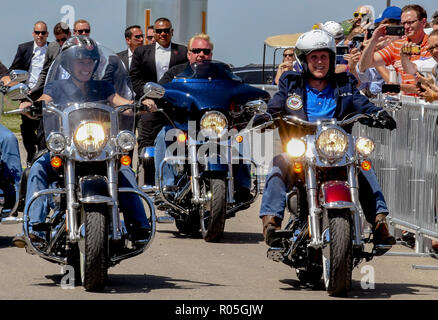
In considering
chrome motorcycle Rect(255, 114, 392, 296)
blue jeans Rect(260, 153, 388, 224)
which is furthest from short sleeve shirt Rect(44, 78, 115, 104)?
blue jeans Rect(260, 153, 388, 224)

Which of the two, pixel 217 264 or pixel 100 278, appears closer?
pixel 100 278

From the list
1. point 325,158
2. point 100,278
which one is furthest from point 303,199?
point 100,278

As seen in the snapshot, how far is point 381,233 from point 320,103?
107 centimetres

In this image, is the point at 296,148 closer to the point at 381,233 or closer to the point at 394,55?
the point at 381,233

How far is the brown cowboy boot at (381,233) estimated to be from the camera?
28.7 ft

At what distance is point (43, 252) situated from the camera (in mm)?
8672

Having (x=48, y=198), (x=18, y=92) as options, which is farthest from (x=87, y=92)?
(x=48, y=198)

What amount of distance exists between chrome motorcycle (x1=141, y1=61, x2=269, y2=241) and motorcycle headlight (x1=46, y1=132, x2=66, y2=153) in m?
3.01

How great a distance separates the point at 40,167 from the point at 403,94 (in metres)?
5.16

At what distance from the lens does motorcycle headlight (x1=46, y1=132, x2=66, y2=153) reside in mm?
8555

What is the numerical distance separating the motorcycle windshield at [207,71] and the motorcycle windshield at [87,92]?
9.39 feet

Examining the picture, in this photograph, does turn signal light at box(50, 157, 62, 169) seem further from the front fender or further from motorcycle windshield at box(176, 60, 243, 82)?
motorcycle windshield at box(176, 60, 243, 82)
